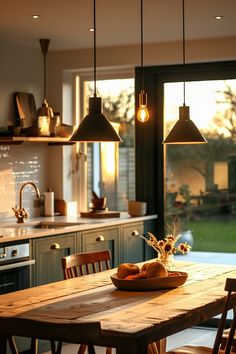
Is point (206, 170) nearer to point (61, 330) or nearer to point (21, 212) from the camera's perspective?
point (21, 212)

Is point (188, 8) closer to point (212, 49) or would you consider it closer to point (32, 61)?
point (212, 49)

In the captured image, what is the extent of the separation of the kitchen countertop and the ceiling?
1575 mm

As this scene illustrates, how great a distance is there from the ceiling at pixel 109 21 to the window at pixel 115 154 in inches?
20.3

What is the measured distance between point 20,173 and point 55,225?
0.66 metres

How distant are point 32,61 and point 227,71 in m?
1.79

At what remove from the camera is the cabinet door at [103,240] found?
6.55m

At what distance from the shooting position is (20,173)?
716 cm

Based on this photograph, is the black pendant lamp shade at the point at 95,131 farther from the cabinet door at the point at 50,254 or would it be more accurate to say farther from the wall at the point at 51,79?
the wall at the point at 51,79

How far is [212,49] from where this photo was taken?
6883mm

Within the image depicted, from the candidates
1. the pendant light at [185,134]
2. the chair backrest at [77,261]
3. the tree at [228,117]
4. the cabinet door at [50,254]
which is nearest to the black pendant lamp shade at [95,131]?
the pendant light at [185,134]

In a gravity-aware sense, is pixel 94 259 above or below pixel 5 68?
below

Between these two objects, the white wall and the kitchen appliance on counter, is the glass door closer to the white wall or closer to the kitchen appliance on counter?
the white wall

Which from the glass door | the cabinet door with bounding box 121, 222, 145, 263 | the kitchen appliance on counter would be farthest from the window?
→ the kitchen appliance on counter

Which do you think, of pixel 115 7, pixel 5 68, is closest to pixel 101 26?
pixel 115 7
